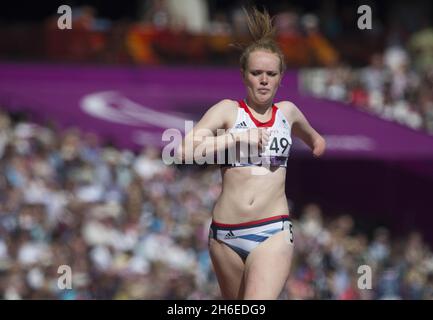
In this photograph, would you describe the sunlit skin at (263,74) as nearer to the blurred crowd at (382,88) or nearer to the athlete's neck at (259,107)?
the athlete's neck at (259,107)

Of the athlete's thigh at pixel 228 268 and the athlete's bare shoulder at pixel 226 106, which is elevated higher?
the athlete's bare shoulder at pixel 226 106

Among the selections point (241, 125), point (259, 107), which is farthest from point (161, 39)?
point (241, 125)

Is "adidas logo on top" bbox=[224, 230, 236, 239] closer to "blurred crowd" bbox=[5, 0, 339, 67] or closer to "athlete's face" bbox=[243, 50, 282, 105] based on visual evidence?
"athlete's face" bbox=[243, 50, 282, 105]

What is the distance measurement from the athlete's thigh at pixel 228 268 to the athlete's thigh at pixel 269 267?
11 cm

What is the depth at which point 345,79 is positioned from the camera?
22.9m

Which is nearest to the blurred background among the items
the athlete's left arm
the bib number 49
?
the athlete's left arm

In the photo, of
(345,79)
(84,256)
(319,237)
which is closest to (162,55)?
(345,79)

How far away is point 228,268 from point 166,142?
1153 cm

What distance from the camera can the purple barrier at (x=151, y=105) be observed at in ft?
66.0

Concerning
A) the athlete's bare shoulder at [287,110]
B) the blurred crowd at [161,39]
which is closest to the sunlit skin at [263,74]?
the athlete's bare shoulder at [287,110]

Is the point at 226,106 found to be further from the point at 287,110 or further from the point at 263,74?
the point at 287,110

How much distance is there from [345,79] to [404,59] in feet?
5.03

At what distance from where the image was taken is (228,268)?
8375 millimetres
